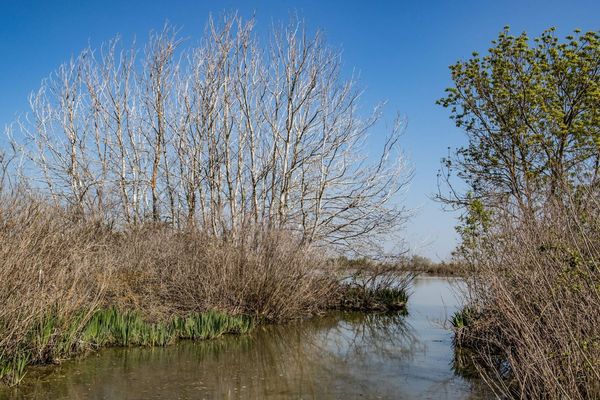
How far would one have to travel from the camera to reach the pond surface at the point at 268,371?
6.98 meters

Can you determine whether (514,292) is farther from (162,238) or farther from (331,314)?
(331,314)

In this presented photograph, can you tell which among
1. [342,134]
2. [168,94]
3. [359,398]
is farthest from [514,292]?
[168,94]

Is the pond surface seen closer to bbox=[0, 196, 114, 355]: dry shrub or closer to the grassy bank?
the grassy bank

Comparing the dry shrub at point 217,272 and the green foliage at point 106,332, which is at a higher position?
the dry shrub at point 217,272

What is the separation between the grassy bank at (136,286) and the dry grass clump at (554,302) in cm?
561

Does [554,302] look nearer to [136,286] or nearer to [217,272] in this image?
[217,272]

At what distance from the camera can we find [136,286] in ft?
38.2

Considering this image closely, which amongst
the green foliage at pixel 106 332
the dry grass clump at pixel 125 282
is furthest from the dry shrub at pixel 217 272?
the green foliage at pixel 106 332

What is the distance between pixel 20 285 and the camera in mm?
6973

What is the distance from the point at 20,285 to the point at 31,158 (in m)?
17.0

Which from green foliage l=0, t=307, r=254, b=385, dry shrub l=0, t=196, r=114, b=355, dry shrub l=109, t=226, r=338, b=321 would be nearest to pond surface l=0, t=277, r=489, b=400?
green foliage l=0, t=307, r=254, b=385

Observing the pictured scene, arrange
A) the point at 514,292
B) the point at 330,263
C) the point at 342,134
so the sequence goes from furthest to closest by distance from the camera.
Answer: the point at 342,134 → the point at 330,263 → the point at 514,292

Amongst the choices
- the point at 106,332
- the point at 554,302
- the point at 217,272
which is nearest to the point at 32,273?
the point at 106,332

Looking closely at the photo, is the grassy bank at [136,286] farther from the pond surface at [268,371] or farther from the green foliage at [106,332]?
the pond surface at [268,371]
